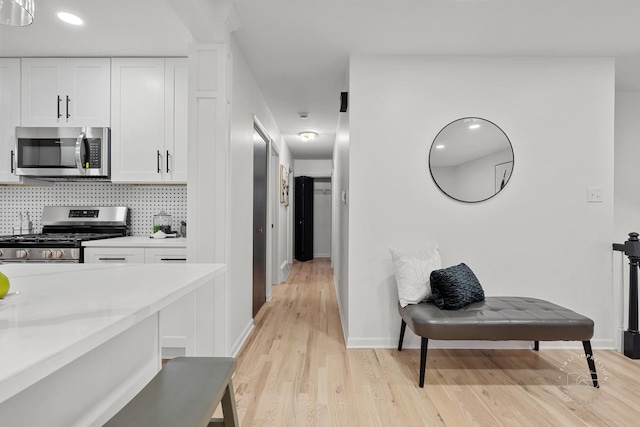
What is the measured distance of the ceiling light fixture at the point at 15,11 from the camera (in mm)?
1114

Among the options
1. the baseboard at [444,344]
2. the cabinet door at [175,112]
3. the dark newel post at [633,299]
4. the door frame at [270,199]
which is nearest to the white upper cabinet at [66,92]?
the cabinet door at [175,112]

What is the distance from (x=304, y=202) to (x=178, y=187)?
16.1 feet

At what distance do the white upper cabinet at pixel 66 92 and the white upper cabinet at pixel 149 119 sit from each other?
0.11 m

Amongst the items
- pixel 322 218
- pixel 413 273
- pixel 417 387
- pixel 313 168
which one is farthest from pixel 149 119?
pixel 322 218

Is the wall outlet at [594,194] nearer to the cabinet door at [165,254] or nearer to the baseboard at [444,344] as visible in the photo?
the baseboard at [444,344]

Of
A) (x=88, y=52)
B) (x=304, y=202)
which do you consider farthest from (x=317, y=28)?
(x=304, y=202)

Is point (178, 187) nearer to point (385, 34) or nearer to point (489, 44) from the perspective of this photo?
point (385, 34)

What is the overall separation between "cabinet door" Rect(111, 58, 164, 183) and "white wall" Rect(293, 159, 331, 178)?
17.9 ft

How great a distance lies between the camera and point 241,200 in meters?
2.97

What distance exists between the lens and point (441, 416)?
6.37 feet

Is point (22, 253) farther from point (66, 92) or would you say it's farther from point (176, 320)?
point (66, 92)

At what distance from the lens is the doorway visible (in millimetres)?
3736

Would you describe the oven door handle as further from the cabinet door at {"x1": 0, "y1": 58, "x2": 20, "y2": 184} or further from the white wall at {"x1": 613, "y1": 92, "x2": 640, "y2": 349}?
the white wall at {"x1": 613, "y1": 92, "x2": 640, "y2": 349}

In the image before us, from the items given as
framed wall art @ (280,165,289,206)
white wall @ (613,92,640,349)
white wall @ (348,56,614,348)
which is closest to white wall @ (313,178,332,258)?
framed wall art @ (280,165,289,206)
